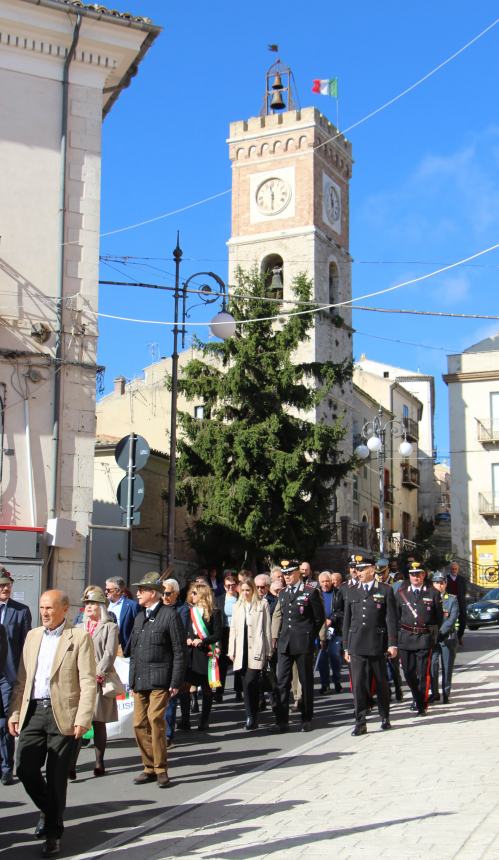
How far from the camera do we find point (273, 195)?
166 feet

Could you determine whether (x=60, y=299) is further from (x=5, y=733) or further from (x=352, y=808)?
(x=352, y=808)

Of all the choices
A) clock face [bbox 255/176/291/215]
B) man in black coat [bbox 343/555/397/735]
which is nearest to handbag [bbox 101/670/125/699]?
man in black coat [bbox 343/555/397/735]

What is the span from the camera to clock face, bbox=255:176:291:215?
164 ft

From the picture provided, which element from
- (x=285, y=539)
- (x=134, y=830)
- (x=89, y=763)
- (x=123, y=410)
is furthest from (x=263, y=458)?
(x=134, y=830)

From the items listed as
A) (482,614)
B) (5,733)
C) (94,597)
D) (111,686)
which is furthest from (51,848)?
(482,614)

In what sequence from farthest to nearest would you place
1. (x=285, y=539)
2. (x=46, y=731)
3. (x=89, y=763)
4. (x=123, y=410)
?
(x=123, y=410) → (x=285, y=539) → (x=89, y=763) → (x=46, y=731)

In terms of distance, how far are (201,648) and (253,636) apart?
63cm

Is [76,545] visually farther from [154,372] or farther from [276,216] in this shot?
[276,216]

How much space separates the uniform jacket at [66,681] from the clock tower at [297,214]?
40.0m

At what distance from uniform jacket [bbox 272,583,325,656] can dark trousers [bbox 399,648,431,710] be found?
53.7 inches

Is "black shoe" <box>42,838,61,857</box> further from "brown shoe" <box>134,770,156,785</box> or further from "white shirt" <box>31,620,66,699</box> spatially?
"brown shoe" <box>134,770,156,785</box>

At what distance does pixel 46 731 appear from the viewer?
24.4 feet

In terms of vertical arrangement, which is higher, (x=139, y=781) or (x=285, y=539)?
(x=285, y=539)

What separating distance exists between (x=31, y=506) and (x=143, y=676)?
27.3 ft
